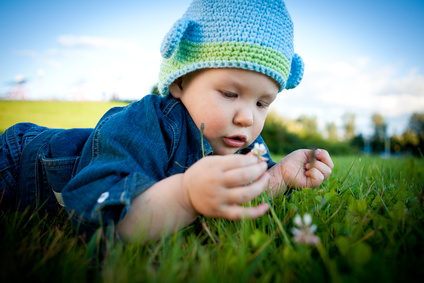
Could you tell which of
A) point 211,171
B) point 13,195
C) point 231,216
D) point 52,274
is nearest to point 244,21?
point 211,171

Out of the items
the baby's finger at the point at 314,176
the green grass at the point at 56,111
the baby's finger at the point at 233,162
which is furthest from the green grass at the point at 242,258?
the green grass at the point at 56,111

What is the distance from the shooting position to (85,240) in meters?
1.19

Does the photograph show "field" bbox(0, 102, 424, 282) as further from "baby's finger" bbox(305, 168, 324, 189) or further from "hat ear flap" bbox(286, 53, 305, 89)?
"hat ear flap" bbox(286, 53, 305, 89)

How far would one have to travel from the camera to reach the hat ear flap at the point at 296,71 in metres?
2.20

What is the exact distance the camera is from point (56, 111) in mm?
17656

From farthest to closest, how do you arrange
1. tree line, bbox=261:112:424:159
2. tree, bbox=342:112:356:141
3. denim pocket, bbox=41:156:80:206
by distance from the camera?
1. tree, bbox=342:112:356:141
2. tree line, bbox=261:112:424:159
3. denim pocket, bbox=41:156:80:206

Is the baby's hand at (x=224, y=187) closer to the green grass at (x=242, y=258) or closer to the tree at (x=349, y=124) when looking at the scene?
the green grass at (x=242, y=258)

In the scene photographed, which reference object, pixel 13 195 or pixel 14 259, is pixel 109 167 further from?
pixel 13 195

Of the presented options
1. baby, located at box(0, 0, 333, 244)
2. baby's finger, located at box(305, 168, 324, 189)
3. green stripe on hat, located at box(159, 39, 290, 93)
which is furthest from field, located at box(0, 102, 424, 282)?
green stripe on hat, located at box(159, 39, 290, 93)

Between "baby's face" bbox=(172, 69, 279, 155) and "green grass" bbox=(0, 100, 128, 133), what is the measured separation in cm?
1339

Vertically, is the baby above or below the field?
above

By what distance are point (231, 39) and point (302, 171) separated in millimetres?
1041

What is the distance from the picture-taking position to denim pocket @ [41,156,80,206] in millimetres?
1624

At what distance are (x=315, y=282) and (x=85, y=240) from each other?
962 millimetres
